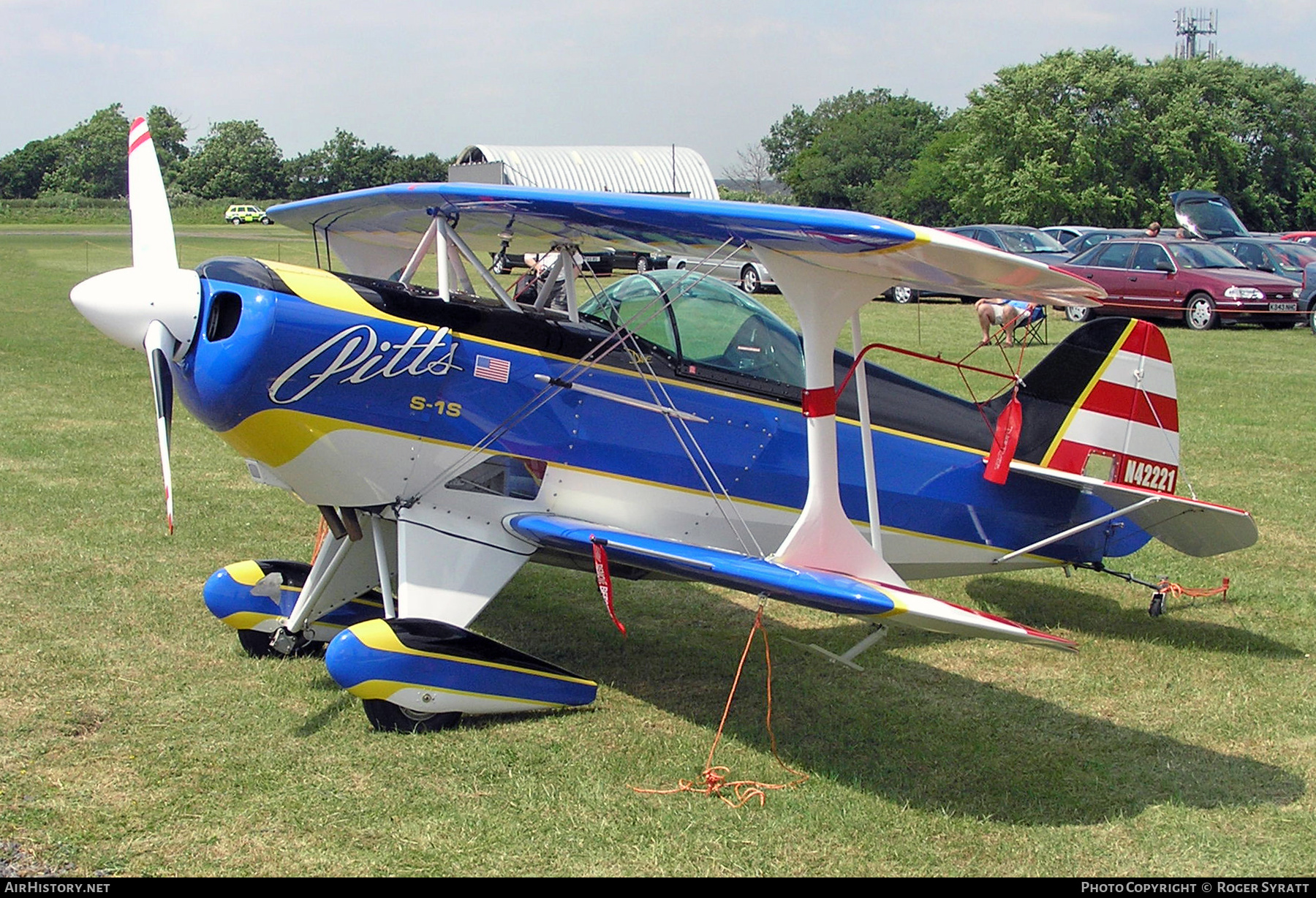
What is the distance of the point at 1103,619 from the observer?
661 centimetres

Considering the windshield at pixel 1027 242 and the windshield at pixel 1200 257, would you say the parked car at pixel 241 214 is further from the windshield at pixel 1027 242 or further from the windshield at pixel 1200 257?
the windshield at pixel 1200 257

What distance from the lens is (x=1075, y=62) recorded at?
45.7 m

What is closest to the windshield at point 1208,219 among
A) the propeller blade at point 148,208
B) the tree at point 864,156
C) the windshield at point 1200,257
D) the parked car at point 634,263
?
the windshield at point 1200,257

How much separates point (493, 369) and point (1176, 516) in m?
3.37

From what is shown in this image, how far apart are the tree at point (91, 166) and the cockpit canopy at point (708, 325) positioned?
73.1 m

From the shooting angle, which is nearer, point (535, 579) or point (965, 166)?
point (535, 579)

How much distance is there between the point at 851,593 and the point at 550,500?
173 centimetres

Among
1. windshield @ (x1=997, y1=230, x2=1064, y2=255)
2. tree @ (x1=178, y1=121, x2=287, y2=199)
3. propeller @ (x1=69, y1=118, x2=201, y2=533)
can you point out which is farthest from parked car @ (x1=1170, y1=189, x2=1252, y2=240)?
tree @ (x1=178, y1=121, x2=287, y2=199)

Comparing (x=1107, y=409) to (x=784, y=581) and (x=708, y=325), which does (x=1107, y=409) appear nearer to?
(x=708, y=325)

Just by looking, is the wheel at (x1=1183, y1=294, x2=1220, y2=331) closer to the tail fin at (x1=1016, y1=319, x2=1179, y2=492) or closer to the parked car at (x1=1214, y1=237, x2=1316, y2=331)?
the parked car at (x1=1214, y1=237, x2=1316, y2=331)

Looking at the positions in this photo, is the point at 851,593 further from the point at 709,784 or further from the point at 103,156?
the point at 103,156

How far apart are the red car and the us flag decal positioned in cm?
1672

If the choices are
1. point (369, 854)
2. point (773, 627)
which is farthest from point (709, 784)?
point (773, 627)

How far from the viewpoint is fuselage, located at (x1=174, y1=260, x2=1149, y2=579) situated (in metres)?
4.82
